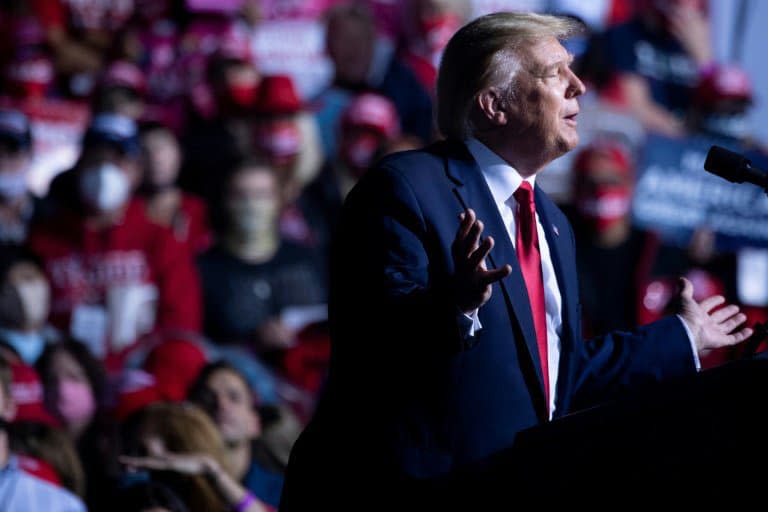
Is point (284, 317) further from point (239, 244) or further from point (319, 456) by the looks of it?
point (319, 456)

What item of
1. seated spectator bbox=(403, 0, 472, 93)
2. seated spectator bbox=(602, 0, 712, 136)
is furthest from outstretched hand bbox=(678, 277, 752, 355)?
seated spectator bbox=(602, 0, 712, 136)

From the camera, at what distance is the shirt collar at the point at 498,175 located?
273cm

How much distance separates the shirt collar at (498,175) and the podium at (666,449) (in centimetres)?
59

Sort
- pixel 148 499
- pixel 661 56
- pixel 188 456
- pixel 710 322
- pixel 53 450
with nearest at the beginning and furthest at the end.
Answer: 1. pixel 710 322
2. pixel 148 499
3. pixel 188 456
4. pixel 53 450
5. pixel 661 56

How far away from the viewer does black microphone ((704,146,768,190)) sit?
2646mm

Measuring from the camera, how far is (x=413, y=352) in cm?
243

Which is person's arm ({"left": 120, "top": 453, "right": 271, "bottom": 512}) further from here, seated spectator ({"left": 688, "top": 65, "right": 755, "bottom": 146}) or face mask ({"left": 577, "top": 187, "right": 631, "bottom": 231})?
seated spectator ({"left": 688, "top": 65, "right": 755, "bottom": 146})

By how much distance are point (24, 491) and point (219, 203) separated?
2604 millimetres

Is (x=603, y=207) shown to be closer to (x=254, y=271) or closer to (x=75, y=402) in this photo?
(x=254, y=271)

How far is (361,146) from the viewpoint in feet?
25.4

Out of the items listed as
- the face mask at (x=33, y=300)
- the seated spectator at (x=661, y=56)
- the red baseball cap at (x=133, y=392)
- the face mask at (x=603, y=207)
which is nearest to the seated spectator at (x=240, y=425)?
the red baseball cap at (x=133, y=392)

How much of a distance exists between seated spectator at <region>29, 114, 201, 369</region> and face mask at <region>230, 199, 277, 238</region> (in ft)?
1.25

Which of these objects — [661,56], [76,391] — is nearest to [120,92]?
[76,391]

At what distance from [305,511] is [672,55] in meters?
7.07
